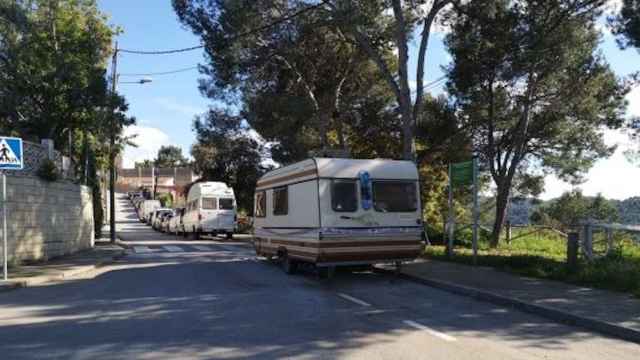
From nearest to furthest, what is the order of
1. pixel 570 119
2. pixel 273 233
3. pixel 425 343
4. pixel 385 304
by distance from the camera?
Answer: pixel 425 343, pixel 385 304, pixel 273 233, pixel 570 119

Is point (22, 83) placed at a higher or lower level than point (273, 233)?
higher

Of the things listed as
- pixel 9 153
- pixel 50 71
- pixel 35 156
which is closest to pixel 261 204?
pixel 9 153

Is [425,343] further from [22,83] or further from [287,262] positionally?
[22,83]

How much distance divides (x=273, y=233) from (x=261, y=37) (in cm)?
1125

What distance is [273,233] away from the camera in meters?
17.6

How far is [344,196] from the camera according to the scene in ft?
47.2

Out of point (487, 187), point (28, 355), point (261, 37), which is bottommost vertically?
point (28, 355)

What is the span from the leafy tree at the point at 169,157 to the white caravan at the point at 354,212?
144 metres

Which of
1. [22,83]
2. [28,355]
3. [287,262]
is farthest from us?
[22,83]

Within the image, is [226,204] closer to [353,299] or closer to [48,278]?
[48,278]

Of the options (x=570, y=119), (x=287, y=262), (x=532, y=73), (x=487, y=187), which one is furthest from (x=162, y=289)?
(x=487, y=187)

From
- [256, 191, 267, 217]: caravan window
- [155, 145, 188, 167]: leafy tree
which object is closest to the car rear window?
[256, 191, 267, 217]: caravan window

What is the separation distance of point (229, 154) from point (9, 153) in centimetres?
2938

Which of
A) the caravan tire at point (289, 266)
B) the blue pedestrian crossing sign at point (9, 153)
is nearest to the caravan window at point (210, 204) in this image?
the caravan tire at point (289, 266)
